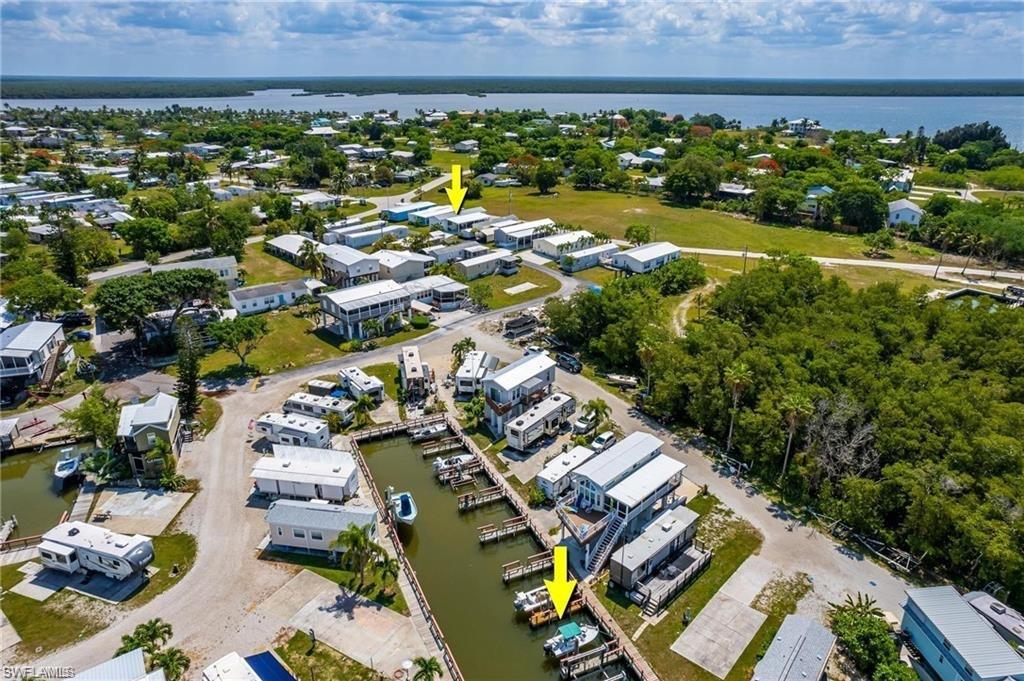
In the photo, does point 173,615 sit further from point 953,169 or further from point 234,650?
point 953,169

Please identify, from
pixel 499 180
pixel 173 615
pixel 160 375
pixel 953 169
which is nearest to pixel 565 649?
pixel 173 615

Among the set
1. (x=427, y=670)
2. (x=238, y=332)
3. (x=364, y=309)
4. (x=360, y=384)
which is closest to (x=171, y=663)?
(x=427, y=670)

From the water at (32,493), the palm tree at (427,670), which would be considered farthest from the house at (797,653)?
the water at (32,493)

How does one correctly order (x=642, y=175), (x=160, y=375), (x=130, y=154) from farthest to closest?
(x=130, y=154) < (x=642, y=175) < (x=160, y=375)

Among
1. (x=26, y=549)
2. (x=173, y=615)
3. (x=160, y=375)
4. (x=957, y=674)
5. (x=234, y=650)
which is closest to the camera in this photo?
(x=957, y=674)

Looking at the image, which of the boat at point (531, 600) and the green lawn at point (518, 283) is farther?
the green lawn at point (518, 283)

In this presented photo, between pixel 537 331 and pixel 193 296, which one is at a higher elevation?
pixel 193 296

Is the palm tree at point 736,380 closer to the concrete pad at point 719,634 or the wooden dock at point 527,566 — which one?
the concrete pad at point 719,634
